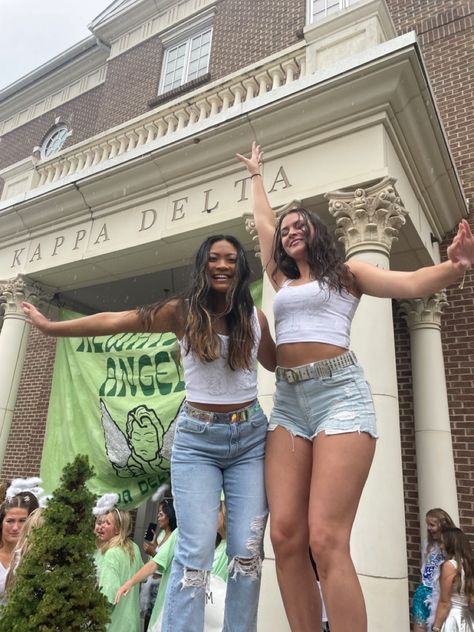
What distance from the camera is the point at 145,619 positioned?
20.8 feet

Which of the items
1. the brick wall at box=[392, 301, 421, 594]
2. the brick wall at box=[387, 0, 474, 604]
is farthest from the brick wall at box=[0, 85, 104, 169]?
the brick wall at box=[392, 301, 421, 594]

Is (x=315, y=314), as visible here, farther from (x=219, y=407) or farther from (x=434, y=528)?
(x=434, y=528)

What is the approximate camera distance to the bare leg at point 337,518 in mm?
1818

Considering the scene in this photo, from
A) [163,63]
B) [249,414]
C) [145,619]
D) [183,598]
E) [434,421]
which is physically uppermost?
[163,63]

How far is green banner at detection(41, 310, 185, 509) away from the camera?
6430 millimetres

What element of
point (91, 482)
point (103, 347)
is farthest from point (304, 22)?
point (91, 482)

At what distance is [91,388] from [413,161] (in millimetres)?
5424

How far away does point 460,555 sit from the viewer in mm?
4516

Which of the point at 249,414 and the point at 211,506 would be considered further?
the point at 249,414

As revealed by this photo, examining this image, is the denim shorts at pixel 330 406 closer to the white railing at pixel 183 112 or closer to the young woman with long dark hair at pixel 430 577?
the young woman with long dark hair at pixel 430 577

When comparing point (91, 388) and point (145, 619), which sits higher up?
point (91, 388)

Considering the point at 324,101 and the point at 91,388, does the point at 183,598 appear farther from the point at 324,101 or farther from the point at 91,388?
the point at 91,388

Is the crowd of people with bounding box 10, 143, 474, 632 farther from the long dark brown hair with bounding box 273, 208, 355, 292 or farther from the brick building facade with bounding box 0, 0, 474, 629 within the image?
the brick building facade with bounding box 0, 0, 474, 629

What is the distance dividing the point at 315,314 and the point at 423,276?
0.51 m
